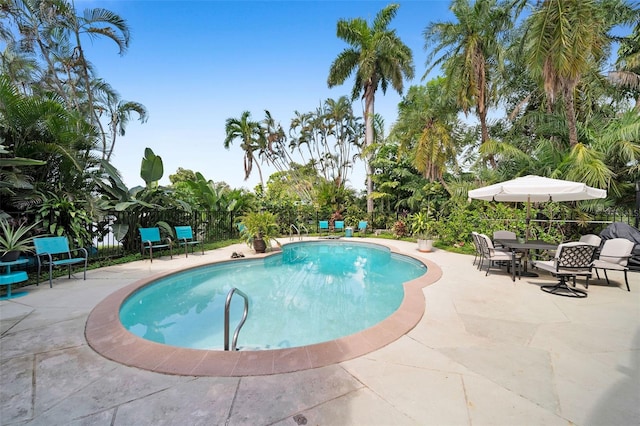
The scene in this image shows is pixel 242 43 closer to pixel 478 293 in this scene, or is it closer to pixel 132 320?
pixel 132 320

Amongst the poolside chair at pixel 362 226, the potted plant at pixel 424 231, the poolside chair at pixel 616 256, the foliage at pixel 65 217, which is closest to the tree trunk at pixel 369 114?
the poolside chair at pixel 362 226

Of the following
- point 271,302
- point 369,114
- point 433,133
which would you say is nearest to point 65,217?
point 271,302

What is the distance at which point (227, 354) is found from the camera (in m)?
2.69

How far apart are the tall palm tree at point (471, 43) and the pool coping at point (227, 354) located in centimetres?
1180

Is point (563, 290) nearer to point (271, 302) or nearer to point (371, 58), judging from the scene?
point (271, 302)

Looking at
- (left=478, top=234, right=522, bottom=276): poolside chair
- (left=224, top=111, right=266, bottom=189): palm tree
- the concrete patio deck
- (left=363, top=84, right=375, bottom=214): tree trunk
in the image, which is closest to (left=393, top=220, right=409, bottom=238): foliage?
(left=363, top=84, right=375, bottom=214): tree trunk

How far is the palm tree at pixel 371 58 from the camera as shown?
16047 mm

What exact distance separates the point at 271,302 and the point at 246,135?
19.7m

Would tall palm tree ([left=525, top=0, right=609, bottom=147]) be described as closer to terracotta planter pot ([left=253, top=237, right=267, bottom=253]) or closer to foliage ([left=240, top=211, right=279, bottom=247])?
foliage ([left=240, top=211, right=279, bottom=247])

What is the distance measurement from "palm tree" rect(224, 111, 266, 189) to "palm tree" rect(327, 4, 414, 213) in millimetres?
8245

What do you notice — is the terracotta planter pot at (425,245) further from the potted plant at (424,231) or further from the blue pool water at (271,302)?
the blue pool water at (271,302)

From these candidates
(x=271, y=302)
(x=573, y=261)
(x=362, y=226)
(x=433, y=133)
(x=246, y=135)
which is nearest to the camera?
(x=573, y=261)

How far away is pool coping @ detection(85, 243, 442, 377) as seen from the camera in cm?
243

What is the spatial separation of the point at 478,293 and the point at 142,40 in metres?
13.9
